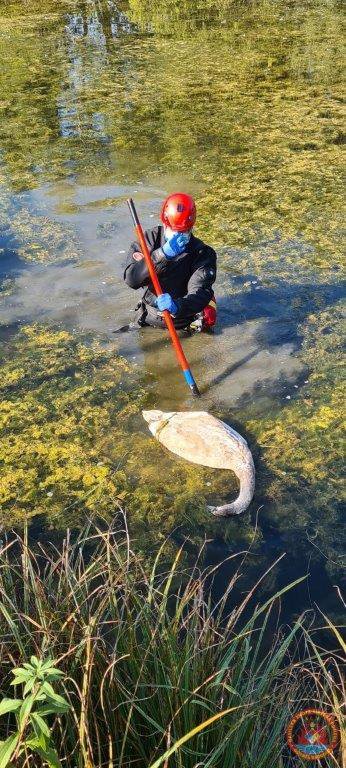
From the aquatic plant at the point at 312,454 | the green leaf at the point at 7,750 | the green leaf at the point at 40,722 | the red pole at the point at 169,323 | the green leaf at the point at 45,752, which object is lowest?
the aquatic plant at the point at 312,454

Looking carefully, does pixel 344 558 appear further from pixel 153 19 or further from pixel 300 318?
pixel 153 19

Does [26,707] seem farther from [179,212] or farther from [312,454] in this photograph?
[179,212]

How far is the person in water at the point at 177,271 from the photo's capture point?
11.6ft

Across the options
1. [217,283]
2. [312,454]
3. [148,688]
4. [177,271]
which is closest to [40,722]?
[148,688]

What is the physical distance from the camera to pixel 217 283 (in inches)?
175

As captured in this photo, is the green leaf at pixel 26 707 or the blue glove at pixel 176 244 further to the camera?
the blue glove at pixel 176 244

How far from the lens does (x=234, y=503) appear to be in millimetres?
2766

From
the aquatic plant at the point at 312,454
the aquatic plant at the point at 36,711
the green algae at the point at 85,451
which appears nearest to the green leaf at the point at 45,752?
the aquatic plant at the point at 36,711

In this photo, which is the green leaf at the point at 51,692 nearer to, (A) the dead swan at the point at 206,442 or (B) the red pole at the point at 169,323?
(A) the dead swan at the point at 206,442

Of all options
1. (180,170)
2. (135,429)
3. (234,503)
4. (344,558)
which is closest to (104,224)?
(180,170)

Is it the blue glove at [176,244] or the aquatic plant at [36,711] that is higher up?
the aquatic plant at [36,711]

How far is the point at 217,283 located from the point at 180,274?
2.13ft

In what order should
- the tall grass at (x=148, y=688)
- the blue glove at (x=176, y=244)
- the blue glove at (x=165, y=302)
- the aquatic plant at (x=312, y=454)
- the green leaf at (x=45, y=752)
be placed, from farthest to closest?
1. the blue glove at (x=176, y=244)
2. the blue glove at (x=165, y=302)
3. the aquatic plant at (x=312, y=454)
4. the tall grass at (x=148, y=688)
5. the green leaf at (x=45, y=752)

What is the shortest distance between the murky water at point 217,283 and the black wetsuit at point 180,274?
28 cm
